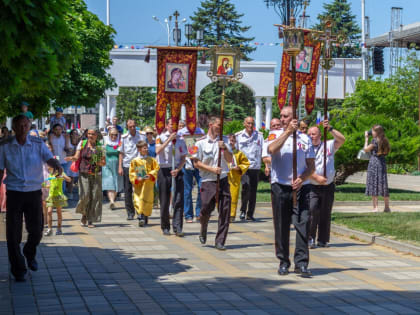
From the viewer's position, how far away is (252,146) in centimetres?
1606

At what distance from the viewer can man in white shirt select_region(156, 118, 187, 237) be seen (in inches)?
523

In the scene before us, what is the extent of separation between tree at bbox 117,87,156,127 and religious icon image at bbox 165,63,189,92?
6298 cm

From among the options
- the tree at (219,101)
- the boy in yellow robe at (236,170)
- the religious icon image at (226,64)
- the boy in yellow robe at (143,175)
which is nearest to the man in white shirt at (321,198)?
the religious icon image at (226,64)

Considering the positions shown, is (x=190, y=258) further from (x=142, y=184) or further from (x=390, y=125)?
(x=390, y=125)

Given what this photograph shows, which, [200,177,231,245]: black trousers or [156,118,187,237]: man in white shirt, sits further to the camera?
[156,118,187,237]: man in white shirt

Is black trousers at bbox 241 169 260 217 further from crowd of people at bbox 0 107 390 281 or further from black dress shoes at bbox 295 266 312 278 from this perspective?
black dress shoes at bbox 295 266 312 278

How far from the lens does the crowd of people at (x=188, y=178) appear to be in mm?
9016

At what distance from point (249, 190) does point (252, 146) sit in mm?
902

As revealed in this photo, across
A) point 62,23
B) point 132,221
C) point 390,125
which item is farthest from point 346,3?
point 62,23

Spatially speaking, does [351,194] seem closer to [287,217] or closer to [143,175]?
[143,175]

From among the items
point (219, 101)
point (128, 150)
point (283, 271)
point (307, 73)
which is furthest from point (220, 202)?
point (219, 101)

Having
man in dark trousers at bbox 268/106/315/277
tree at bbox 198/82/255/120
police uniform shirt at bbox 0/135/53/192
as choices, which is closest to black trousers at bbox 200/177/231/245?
man in dark trousers at bbox 268/106/315/277

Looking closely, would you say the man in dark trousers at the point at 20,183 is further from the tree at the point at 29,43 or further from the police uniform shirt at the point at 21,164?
the tree at the point at 29,43

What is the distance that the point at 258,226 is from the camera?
14.7m
